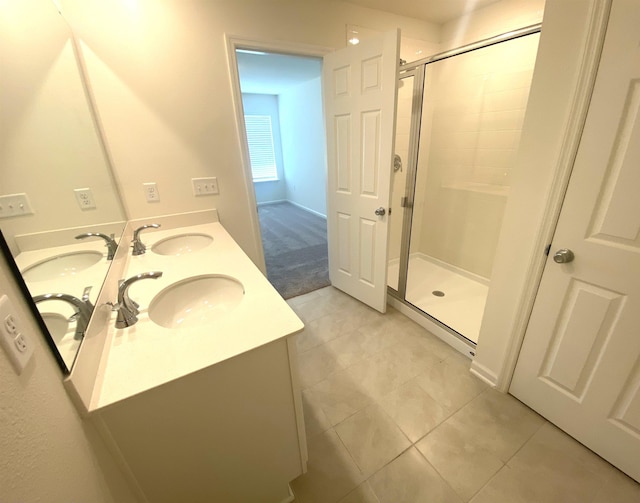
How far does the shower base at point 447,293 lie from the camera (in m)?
2.12

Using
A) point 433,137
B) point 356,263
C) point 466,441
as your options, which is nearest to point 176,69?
point 356,263

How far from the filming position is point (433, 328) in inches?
80.0

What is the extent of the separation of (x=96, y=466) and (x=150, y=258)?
968 mm

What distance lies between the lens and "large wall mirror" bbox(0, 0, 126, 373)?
0.60m

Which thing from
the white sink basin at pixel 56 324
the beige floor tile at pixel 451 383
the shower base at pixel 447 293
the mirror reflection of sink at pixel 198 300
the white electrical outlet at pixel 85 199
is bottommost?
the beige floor tile at pixel 451 383

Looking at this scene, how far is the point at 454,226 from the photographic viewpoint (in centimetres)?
284

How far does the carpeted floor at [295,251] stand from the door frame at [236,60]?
2.94ft

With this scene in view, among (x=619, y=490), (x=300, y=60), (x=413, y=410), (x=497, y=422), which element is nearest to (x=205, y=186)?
(x=413, y=410)

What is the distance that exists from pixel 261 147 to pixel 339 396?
19.1 ft

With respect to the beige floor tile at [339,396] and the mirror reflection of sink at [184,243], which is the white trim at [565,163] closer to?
the beige floor tile at [339,396]

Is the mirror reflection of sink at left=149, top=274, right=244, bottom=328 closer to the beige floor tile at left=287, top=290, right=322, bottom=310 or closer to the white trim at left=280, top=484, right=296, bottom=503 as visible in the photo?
the white trim at left=280, top=484, right=296, bottom=503

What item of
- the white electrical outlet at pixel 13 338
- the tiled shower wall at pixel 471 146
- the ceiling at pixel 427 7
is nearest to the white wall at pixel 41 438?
the white electrical outlet at pixel 13 338

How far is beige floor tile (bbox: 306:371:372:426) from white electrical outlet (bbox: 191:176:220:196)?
1503 mm

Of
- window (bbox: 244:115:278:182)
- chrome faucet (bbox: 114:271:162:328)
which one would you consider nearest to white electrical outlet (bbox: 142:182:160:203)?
chrome faucet (bbox: 114:271:162:328)
